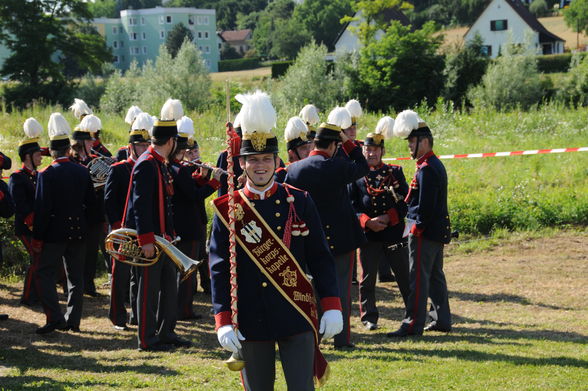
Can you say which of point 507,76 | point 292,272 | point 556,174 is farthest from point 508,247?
point 507,76

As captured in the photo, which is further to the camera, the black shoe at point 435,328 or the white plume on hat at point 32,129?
the white plume on hat at point 32,129

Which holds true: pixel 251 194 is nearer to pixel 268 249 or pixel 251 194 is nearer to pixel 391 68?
pixel 268 249

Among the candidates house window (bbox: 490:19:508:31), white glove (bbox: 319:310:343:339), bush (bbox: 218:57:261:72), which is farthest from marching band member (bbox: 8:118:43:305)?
bush (bbox: 218:57:261:72)

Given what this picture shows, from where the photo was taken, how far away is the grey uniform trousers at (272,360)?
15.0 feet

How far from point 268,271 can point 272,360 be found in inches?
20.9

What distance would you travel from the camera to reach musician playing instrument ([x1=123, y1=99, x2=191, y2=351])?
23.5ft

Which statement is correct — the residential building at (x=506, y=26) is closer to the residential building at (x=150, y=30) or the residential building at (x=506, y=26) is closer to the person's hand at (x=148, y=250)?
the residential building at (x=150, y=30)

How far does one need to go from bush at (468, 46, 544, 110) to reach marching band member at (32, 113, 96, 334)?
31.9 meters

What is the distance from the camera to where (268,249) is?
468cm

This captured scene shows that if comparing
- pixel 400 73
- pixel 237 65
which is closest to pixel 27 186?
pixel 400 73

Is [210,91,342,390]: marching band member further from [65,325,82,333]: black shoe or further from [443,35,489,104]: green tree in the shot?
[443,35,489,104]: green tree

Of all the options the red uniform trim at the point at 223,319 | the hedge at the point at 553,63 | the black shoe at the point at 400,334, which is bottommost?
the black shoe at the point at 400,334

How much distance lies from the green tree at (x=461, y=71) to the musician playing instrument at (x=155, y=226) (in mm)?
36073

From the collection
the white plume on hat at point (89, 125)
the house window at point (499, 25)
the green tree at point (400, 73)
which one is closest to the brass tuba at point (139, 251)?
the white plume on hat at point (89, 125)
